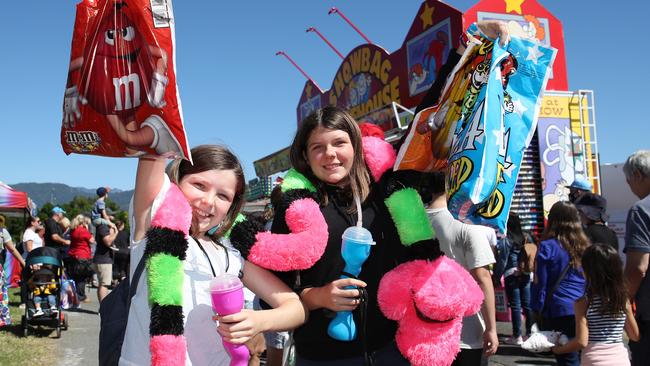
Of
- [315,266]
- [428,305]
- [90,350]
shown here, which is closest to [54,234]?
[90,350]

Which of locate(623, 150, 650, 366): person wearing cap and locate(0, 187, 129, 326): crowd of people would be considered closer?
locate(623, 150, 650, 366): person wearing cap

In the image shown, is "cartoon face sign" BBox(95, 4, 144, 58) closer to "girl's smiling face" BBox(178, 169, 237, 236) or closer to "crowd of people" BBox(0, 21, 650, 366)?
"crowd of people" BBox(0, 21, 650, 366)

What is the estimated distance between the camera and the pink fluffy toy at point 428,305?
211 cm

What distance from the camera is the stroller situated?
706 centimetres

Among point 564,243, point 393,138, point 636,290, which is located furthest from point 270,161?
point 636,290

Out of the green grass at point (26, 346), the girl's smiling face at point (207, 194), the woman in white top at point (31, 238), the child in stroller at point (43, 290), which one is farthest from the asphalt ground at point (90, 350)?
the girl's smiling face at point (207, 194)

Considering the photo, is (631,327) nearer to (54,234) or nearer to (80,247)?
(80,247)

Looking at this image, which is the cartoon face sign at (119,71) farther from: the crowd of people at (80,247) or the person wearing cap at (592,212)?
the crowd of people at (80,247)

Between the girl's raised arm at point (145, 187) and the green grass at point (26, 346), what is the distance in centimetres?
458

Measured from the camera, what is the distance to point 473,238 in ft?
11.1

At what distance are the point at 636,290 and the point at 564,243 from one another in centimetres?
154

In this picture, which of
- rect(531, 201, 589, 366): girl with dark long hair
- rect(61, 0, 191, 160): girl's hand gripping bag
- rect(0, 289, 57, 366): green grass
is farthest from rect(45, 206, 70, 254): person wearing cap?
rect(61, 0, 191, 160): girl's hand gripping bag

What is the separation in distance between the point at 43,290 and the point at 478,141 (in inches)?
268

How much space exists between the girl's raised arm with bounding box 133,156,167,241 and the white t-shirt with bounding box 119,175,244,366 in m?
0.02
